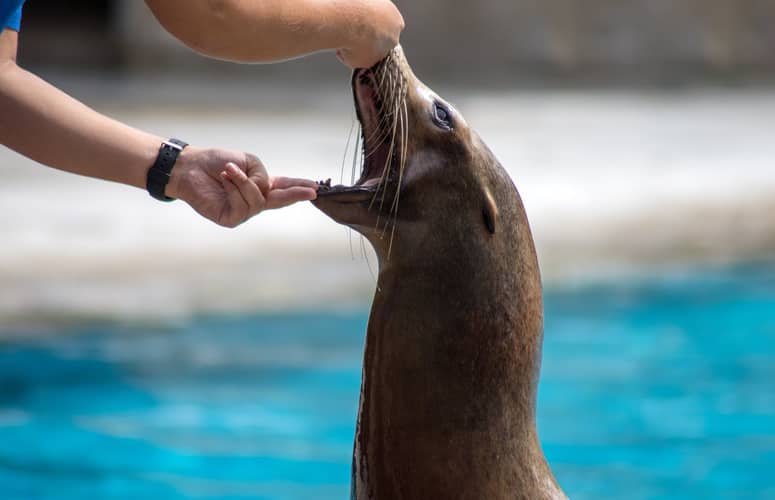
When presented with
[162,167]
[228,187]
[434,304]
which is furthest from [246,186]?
[434,304]

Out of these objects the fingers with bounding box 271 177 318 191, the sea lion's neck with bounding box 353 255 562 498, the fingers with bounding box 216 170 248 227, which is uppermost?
the fingers with bounding box 271 177 318 191

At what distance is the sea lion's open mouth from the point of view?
2.22 meters

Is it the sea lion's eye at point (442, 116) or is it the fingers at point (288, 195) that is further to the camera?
the sea lion's eye at point (442, 116)

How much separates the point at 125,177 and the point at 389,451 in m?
0.64

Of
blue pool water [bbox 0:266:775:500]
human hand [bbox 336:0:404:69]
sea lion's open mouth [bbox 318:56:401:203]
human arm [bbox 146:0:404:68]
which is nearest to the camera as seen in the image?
human arm [bbox 146:0:404:68]

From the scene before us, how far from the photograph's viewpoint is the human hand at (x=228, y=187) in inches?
84.7

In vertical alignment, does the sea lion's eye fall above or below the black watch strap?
above

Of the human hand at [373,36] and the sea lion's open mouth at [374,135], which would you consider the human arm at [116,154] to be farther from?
the human hand at [373,36]

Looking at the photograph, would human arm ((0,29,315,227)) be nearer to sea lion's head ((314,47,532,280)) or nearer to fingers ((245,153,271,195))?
fingers ((245,153,271,195))

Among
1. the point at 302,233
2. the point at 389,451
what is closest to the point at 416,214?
the point at 389,451

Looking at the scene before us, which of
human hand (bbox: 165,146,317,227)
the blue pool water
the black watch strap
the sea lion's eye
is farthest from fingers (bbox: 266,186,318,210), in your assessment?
the blue pool water

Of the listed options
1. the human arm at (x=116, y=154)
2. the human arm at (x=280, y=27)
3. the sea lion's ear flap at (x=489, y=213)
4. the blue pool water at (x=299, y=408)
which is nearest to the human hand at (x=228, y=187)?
the human arm at (x=116, y=154)

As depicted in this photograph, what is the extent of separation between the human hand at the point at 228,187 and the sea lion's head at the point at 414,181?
85 millimetres

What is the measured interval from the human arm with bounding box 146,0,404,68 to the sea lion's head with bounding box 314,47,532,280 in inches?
3.7
